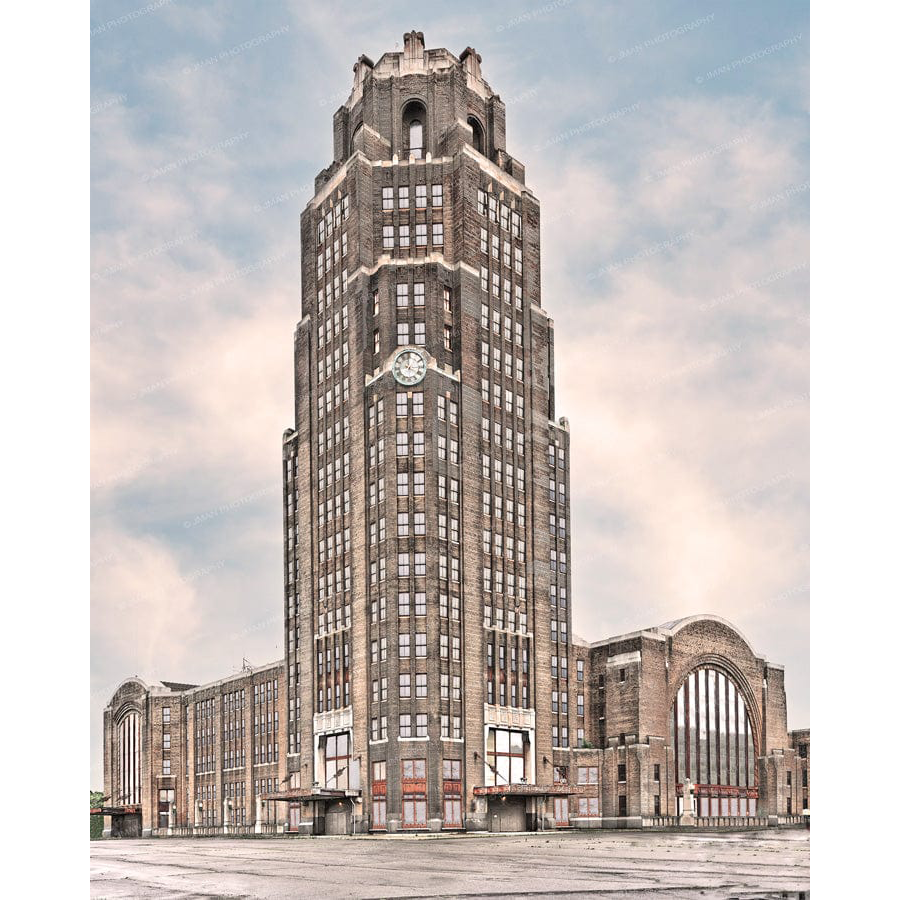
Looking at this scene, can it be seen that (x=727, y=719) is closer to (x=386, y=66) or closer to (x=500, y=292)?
(x=500, y=292)

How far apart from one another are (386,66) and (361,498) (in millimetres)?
41484

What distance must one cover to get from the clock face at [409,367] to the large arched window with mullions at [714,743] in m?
38.4

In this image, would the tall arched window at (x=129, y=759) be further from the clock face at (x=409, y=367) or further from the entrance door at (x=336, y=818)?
the clock face at (x=409, y=367)

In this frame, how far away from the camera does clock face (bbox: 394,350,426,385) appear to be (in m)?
94.8

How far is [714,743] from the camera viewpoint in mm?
107188

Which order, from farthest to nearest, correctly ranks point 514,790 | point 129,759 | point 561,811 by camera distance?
point 129,759, point 561,811, point 514,790

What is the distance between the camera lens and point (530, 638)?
9881 cm

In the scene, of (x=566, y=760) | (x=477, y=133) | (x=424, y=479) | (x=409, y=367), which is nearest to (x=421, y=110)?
(x=477, y=133)

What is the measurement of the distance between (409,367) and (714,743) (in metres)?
46.2

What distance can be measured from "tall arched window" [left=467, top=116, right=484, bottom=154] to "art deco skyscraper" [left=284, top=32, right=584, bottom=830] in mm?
204

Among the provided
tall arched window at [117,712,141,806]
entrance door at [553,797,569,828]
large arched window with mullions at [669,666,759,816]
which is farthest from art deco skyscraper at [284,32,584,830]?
tall arched window at [117,712,141,806]

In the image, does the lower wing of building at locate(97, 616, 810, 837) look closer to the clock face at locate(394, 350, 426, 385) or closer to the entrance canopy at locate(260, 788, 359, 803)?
the entrance canopy at locate(260, 788, 359, 803)

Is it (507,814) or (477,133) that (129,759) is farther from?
(477,133)

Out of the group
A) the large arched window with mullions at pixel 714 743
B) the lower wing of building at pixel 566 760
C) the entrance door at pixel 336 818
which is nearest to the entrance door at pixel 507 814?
the lower wing of building at pixel 566 760
